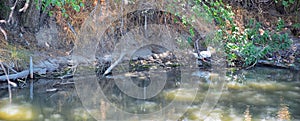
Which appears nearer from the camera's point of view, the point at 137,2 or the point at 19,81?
the point at 19,81

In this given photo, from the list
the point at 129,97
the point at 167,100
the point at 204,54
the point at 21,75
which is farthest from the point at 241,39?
the point at 21,75

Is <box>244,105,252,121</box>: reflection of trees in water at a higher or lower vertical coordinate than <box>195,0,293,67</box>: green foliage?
lower

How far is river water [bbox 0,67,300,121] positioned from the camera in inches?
160

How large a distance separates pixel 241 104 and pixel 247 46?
2.28 meters

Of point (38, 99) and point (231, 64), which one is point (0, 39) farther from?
point (231, 64)

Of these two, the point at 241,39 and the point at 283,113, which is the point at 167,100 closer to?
the point at 283,113

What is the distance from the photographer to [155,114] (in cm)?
414

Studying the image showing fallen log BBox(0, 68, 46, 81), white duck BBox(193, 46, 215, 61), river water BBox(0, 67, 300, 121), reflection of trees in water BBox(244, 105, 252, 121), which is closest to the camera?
reflection of trees in water BBox(244, 105, 252, 121)

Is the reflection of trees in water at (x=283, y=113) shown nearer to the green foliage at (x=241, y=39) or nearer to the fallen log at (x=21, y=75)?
the green foliage at (x=241, y=39)

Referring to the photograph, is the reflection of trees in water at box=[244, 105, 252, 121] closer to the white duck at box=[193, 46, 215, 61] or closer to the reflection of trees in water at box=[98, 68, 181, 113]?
the reflection of trees in water at box=[98, 68, 181, 113]

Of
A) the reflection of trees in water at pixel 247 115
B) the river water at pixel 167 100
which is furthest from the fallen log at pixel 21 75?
the reflection of trees in water at pixel 247 115

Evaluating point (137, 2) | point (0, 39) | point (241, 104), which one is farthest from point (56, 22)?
point (241, 104)

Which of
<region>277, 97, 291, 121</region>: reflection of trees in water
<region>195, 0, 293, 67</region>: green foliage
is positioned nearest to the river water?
<region>277, 97, 291, 121</region>: reflection of trees in water

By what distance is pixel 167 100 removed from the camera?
15.0 ft
